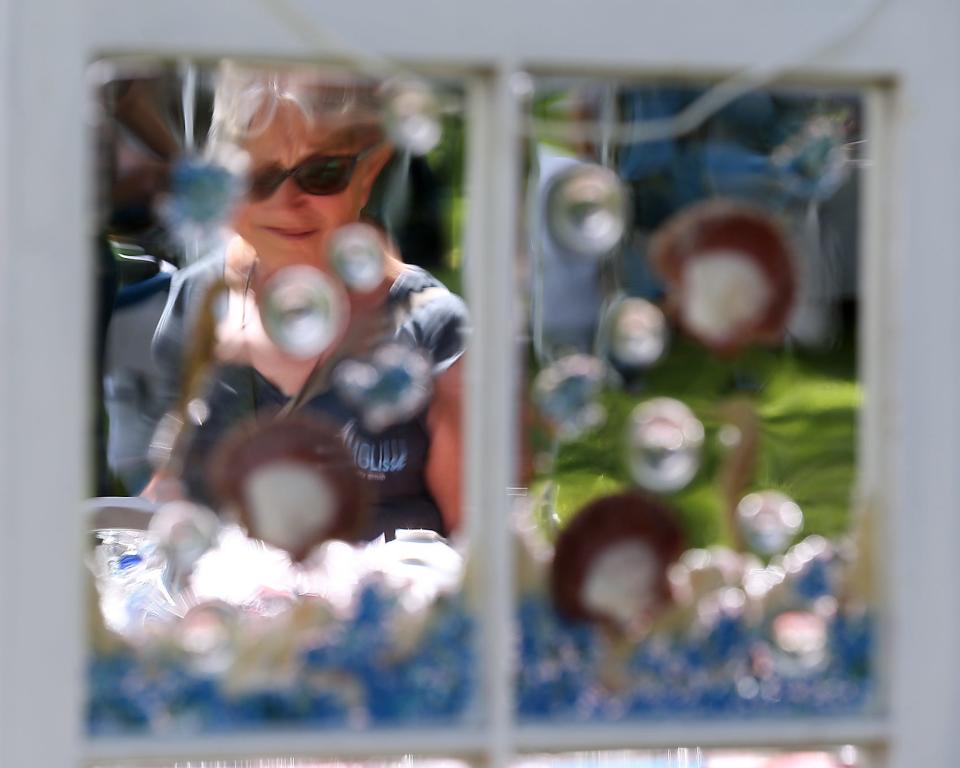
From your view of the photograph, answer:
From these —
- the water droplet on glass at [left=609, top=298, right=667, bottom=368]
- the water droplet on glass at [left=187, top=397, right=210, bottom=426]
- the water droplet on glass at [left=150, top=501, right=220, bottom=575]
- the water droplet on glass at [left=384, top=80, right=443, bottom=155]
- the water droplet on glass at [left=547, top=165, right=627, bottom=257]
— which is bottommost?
the water droplet on glass at [left=150, top=501, right=220, bottom=575]

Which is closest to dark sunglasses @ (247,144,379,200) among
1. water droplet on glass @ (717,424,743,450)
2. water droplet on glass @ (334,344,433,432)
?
water droplet on glass @ (334,344,433,432)

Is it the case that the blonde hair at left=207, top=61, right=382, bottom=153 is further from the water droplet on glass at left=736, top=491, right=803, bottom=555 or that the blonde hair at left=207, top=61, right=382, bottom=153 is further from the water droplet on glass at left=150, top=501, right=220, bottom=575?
the water droplet on glass at left=736, top=491, right=803, bottom=555

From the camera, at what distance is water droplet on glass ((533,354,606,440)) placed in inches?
42.5

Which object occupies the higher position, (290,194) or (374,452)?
(290,194)

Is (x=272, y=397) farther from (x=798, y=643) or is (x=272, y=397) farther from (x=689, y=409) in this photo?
(x=798, y=643)

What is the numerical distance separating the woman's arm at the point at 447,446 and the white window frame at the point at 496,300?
0.01 metres

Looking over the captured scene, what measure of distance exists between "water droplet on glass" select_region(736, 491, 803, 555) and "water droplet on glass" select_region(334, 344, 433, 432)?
11.6 inches

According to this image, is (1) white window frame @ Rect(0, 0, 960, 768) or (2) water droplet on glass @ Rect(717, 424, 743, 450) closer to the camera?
(1) white window frame @ Rect(0, 0, 960, 768)

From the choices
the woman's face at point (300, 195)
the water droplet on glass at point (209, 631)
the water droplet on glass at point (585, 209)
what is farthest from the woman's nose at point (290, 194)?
the water droplet on glass at point (209, 631)

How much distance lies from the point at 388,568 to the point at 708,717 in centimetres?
31

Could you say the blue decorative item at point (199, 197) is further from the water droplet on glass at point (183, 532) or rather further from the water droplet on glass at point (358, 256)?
the water droplet on glass at point (183, 532)

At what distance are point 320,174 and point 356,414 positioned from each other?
0.66 feet

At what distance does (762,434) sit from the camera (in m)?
1.11

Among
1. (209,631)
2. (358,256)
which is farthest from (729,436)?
(209,631)
